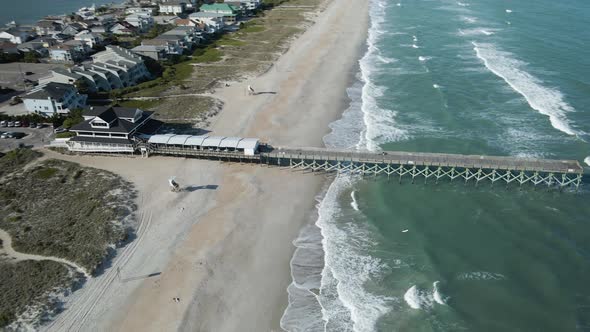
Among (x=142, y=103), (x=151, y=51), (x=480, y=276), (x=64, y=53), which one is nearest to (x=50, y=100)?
(x=142, y=103)

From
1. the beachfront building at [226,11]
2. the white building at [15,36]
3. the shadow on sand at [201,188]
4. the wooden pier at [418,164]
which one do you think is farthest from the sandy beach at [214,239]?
the beachfront building at [226,11]

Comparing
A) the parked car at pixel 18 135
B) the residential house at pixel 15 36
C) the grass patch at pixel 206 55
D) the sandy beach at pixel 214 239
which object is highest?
the residential house at pixel 15 36

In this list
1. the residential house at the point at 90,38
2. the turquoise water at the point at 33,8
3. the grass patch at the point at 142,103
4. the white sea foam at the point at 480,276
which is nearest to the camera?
the white sea foam at the point at 480,276

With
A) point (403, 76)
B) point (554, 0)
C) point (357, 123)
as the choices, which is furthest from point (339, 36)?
point (554, 0)

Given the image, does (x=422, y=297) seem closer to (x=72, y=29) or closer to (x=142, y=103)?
(x=142, y=103)

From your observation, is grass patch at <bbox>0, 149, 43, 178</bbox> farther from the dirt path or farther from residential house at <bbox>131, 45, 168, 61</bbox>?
residential house at <bbox>131, 45, 168, 61</bbox>

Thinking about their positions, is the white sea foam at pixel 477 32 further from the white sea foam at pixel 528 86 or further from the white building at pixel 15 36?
the white building at pixel 15 36
